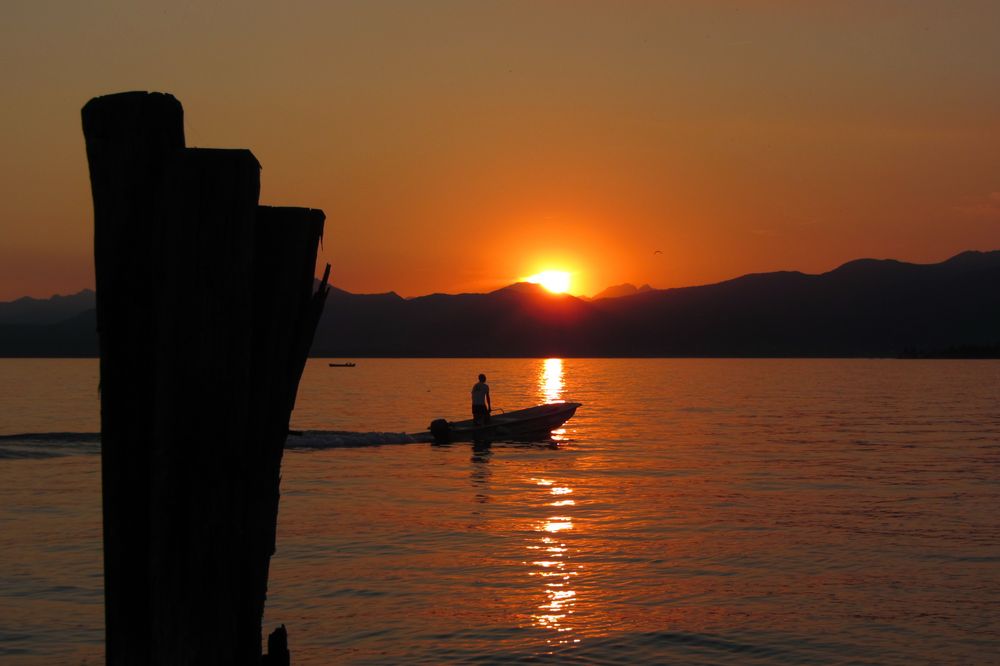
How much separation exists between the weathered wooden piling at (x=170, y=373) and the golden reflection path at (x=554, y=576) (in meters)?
7.01

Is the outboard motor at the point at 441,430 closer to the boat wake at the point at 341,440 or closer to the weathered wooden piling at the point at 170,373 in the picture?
the boat wake at the point at 341,440

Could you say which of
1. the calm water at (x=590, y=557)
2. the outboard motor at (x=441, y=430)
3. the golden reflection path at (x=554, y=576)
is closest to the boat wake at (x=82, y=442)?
the calm water at (x=590, y=557)

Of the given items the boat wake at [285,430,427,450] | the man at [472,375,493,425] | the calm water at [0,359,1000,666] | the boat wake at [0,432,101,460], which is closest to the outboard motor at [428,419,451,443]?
the man at [472,375,493,425]

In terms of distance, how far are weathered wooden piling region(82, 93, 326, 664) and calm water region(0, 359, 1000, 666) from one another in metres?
6.24

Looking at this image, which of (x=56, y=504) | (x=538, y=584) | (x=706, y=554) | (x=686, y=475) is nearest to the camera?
(x=538, y=584)

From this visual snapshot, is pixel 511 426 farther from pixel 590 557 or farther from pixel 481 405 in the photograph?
pixel 590 557

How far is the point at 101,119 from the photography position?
15.0ft

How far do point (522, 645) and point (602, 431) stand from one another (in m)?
33.7

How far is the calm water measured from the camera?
1107 centimetres

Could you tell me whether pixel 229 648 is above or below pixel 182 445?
below

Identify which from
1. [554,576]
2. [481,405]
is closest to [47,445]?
[481,405]

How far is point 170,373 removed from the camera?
4.43 metres

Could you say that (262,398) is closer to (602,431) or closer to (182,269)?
(182,269)

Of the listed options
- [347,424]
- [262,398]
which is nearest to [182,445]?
[262,398]
